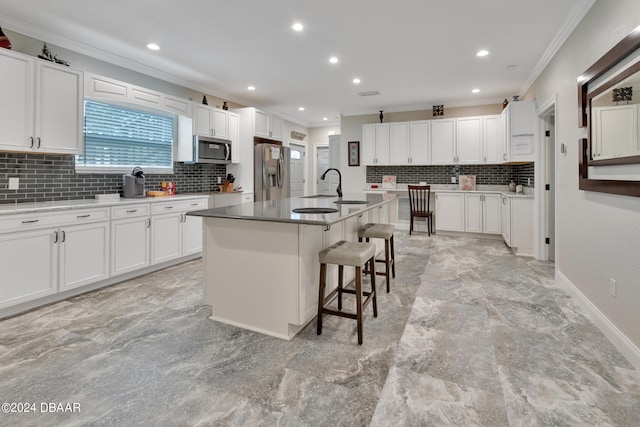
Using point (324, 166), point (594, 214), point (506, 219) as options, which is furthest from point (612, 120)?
point (324, 166)

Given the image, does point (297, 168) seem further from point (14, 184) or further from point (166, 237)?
point (14, 184)

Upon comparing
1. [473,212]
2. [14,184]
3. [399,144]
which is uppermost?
[399,144]

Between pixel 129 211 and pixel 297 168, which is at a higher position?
pixel 297 168

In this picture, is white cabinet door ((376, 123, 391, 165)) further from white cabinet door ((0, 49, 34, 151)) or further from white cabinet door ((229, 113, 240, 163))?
white cabinet door ((0, 49, 34, 151))

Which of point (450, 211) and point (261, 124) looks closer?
point (261, 124)

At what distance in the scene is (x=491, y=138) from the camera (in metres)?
5.84

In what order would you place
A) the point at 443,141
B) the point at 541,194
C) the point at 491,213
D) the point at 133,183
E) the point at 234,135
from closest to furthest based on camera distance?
the point at 133,183 → the point at 541,194 → the point at 234,135 → the point at 491,213 → the point at 443,141

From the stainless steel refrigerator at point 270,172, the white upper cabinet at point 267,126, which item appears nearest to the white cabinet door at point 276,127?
the white upper cabinet at point 267,126

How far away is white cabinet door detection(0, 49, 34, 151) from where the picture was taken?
2.72 m

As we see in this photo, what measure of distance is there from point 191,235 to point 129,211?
932mm

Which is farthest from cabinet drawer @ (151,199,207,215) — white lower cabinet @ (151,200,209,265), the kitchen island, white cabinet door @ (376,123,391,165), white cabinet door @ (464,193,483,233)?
white cabinet door @ (464,193,483,233)

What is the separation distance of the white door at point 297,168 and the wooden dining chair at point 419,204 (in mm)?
3152

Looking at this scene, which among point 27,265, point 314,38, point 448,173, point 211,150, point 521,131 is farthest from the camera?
point 448,173

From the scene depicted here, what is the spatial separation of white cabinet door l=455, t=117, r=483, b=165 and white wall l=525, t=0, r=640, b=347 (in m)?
2.15
